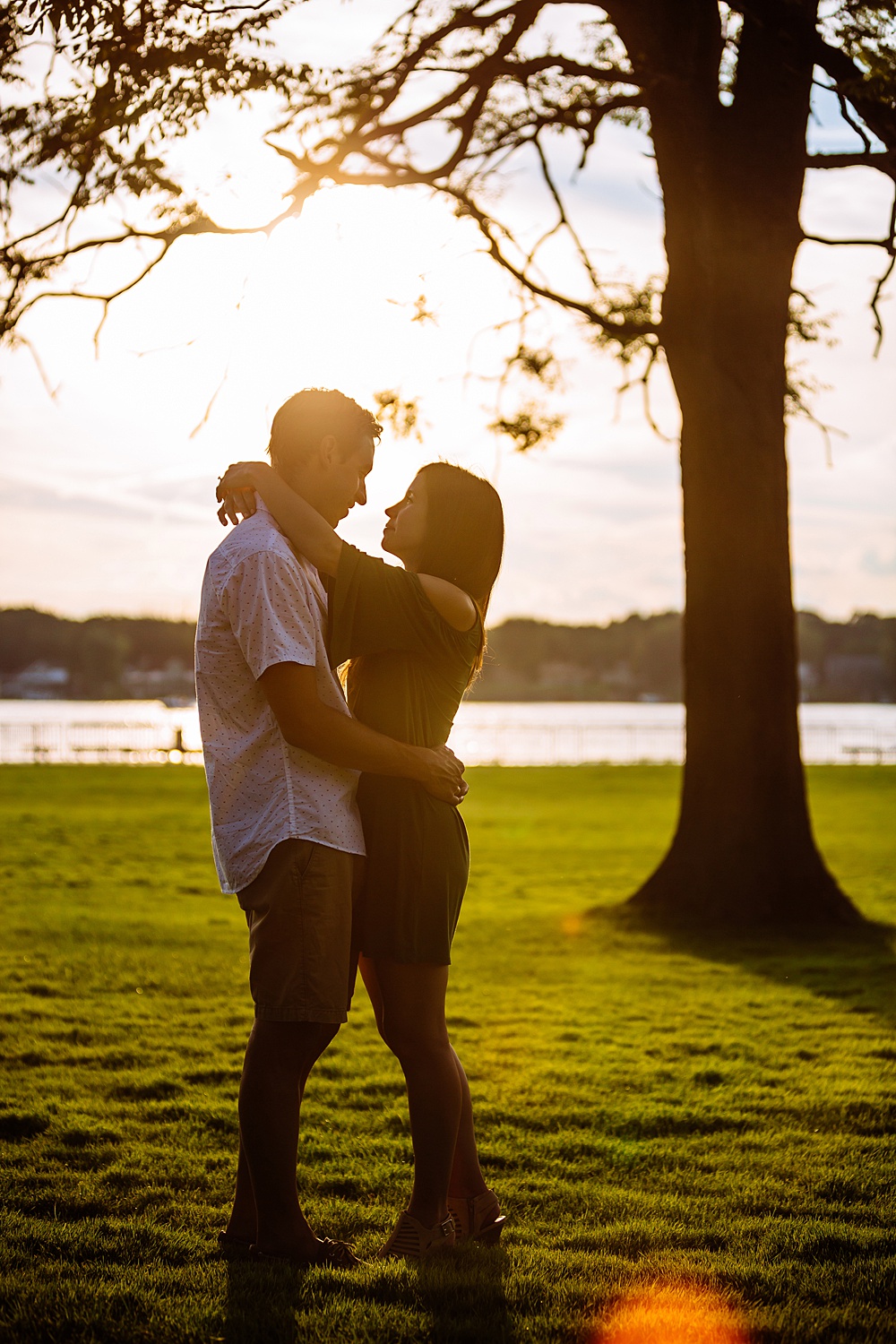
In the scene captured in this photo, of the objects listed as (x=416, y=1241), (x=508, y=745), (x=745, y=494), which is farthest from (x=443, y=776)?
(x=508, y=745)

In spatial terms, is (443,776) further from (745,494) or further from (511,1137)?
(745,494)

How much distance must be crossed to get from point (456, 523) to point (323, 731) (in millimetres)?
731

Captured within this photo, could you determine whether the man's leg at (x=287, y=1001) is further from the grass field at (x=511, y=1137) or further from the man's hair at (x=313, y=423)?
the man's hair at (x=313, y=423)

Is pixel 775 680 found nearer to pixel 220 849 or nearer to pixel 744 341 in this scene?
pixel 744 341

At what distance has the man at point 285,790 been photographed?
10.3 feet

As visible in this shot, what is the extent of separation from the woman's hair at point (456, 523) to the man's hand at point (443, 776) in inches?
19.5

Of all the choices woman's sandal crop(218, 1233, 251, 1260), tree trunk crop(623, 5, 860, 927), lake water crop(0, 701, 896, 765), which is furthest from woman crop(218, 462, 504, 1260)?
lake water crop(0, 701, 896, 765)

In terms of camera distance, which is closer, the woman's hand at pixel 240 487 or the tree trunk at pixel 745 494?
the woman's hand at pixel 240 487

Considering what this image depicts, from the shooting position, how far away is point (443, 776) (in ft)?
10.9

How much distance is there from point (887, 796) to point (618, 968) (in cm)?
1953

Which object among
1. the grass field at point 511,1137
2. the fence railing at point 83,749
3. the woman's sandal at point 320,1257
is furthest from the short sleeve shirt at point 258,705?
the fence railing at point 83,749

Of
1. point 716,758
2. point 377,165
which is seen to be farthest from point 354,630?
point 377,165

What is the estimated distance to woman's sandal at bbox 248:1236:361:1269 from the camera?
3271 mm

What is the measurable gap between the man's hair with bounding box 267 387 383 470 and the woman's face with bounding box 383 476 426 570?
238mm
